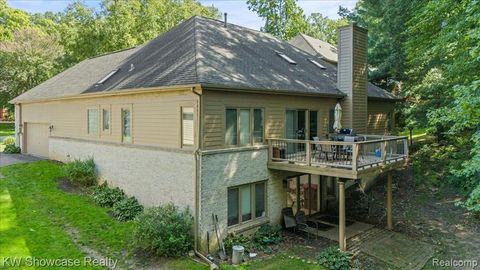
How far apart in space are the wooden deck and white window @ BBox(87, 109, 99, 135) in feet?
27.7

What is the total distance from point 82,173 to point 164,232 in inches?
282

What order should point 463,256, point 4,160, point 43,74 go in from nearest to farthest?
point 463,256 → point 4,160 → point 43,74

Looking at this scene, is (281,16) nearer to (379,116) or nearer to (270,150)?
(379,116)

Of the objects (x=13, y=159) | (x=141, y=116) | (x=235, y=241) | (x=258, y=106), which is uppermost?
(x=258, y=106)

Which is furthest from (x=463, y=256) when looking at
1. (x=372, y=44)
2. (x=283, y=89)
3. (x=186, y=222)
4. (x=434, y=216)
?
(x=372, y=44)

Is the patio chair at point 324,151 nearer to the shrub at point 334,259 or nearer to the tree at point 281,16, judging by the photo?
the shrub at point 334,259

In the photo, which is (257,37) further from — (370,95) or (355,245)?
(355,245)

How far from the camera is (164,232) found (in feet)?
33.3

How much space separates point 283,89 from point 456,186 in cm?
1106

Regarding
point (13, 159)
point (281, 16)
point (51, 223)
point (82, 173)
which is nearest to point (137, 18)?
point (281, 16)

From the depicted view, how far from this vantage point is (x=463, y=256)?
1131 cm

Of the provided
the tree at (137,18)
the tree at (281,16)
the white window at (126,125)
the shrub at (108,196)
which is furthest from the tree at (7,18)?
the tree at (281,16)

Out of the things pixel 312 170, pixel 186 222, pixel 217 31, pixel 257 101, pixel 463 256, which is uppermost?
pixel 217 31

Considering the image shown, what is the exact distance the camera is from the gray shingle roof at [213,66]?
37.4 feet
